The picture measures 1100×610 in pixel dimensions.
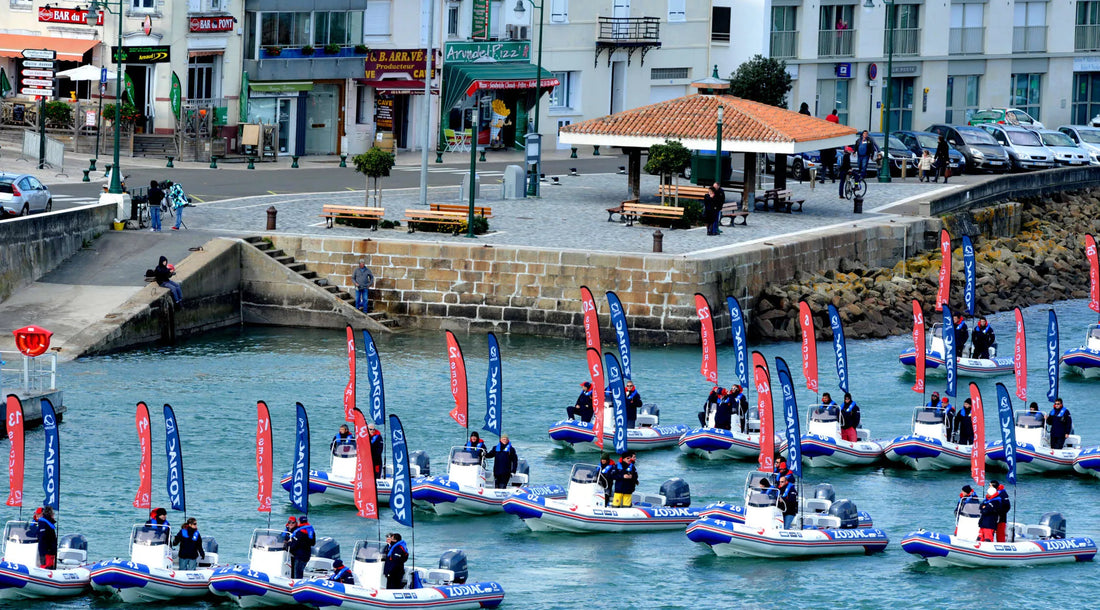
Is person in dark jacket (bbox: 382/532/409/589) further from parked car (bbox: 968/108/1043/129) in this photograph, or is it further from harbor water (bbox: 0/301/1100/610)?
parked car (bbox: 968/108/1043/129)

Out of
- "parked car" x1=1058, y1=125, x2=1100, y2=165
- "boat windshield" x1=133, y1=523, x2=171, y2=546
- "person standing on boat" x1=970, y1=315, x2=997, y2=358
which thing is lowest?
"boat windshield" x1=133, y1=523, x2=171, y2=546

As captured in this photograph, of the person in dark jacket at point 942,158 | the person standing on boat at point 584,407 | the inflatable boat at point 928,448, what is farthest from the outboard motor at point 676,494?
the person in dark jacket at point 942,158

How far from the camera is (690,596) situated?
31547 millimetres

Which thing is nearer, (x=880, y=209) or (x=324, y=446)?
(x=324, y=446)

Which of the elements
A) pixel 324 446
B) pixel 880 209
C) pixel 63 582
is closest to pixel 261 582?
pixel 63 582

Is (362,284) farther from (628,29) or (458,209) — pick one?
(628,29)

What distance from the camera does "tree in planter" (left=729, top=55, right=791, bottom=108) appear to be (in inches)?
3029

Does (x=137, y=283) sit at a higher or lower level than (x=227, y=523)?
higher

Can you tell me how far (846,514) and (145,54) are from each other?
41.5 meters

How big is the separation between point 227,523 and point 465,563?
5804mm

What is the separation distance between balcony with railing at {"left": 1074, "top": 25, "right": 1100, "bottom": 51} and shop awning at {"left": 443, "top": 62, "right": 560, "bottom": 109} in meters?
28.6

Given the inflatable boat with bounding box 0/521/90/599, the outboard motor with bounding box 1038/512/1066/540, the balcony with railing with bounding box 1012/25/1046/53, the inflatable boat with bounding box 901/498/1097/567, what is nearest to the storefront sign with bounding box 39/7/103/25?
the inflatable boat with bounding box 0/521/90/599

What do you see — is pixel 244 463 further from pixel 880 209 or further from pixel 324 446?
pixel 880 209

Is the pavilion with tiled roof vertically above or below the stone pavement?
above
